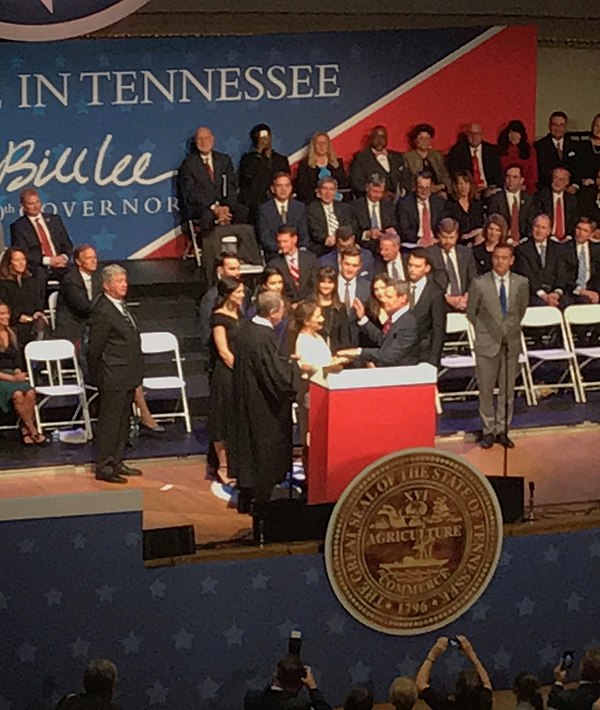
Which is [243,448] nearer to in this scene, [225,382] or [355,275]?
[225,382]

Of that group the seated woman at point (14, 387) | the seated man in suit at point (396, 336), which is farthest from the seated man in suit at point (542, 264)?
Result: the seated woman at point (14, 387)

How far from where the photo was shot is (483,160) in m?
15.0

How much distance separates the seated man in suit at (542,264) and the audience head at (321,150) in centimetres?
175

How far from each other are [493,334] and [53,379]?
3.11m

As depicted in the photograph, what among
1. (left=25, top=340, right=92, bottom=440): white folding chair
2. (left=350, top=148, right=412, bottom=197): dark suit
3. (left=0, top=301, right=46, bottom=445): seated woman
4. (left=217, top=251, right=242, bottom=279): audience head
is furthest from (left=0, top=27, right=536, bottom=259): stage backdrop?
(left=217, top=251, right=242, bottom=279): audience head

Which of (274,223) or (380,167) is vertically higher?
(380,167)

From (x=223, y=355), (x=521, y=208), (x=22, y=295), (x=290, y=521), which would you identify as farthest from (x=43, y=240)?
(x=290, y=521)

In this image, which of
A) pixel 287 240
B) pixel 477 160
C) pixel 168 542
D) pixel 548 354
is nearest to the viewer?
pixel 168 542

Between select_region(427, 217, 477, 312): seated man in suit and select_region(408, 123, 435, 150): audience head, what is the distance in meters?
1.51

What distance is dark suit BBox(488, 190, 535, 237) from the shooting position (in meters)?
14.3

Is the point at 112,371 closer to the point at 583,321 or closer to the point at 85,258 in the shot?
the point at 85,258

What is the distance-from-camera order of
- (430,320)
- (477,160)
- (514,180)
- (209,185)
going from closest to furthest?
(430,320)
(209,185)
(514,180)
(477,160)

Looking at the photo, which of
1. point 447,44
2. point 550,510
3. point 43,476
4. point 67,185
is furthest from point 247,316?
point 447,44

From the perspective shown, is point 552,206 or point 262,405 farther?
point 552,206
